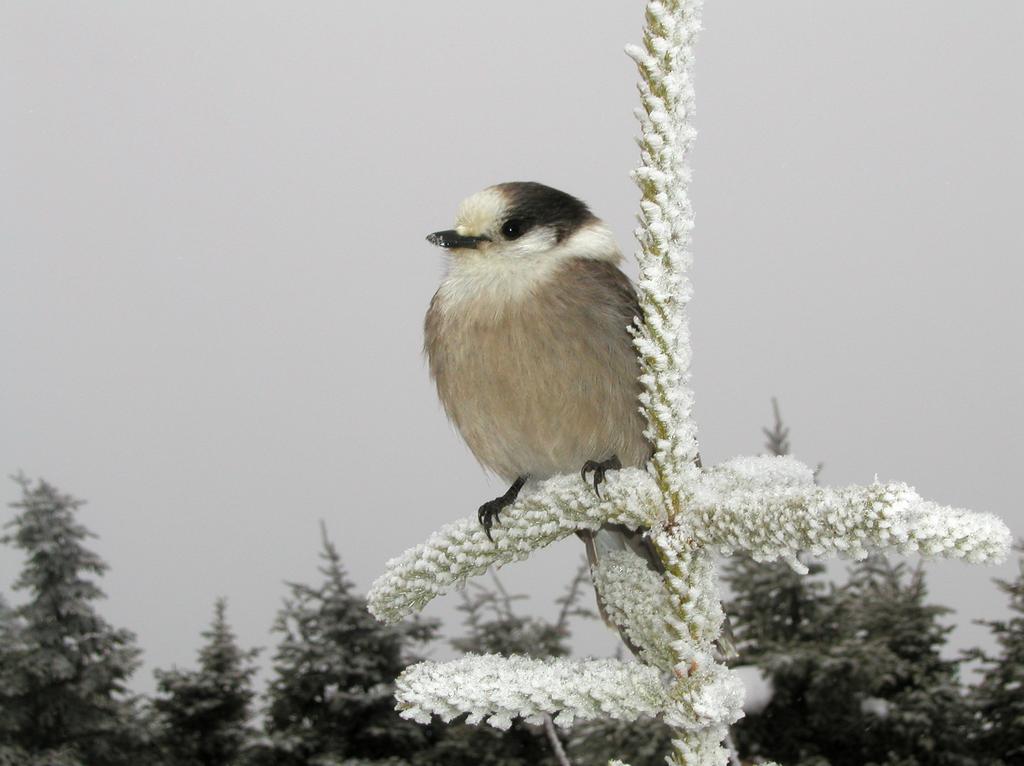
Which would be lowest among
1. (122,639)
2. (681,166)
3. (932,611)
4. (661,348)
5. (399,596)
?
(399,596)

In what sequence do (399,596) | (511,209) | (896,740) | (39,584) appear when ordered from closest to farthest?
(399,596) → (511,209) → (896,740) → (39,584)

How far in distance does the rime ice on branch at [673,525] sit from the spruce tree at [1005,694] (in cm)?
531

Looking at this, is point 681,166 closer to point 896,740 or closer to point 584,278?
point 584,278

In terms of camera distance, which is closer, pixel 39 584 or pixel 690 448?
pixel 690 448

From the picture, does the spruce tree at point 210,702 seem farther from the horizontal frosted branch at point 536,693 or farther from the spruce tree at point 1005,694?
the horizontal frosted branch at point 536,693

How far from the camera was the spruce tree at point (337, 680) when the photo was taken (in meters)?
6.39

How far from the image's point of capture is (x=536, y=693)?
1.00 metres

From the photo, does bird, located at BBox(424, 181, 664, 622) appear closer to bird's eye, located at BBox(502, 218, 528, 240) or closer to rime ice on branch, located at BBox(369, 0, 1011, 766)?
A: bird's eye, located at BBox(502, 218, 528, 240)

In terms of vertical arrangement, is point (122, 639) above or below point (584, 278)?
above

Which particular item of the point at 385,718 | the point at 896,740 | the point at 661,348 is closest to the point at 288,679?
the point at 385,718

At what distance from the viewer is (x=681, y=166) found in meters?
0.99

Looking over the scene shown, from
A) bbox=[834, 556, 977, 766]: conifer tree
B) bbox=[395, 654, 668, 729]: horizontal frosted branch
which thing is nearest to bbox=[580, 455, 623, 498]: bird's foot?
bbox=[395, 654, 668, 729]: horizontal frosted branch

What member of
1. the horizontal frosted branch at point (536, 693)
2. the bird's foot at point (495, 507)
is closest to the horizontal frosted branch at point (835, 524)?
the horizontal frosted branch at point (536, 693)

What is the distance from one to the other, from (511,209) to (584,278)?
22 centimetres
